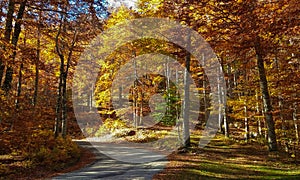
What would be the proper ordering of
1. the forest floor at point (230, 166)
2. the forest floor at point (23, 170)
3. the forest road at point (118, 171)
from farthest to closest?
the forest floor at point (23, 170) → the forest road at point (118, 171) → the forest floor at point (230, 166)

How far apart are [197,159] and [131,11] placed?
1155 centimetres

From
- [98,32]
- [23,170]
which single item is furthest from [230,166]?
[98,32]

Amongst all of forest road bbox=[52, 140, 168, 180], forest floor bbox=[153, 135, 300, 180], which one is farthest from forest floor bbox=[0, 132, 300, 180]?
forest road bbox=[52, 140, 168, 180]

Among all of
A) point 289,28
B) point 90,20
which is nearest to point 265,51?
point 289,28

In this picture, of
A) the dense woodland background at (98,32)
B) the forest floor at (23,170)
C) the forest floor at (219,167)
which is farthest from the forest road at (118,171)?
the dense woodland background at (98,32)

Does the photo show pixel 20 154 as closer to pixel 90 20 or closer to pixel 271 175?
pixel 90 20

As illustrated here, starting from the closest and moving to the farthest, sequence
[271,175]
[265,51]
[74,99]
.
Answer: [271,175] < [265,51] < [74,99]

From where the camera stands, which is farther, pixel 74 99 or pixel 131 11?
pixel 74 99

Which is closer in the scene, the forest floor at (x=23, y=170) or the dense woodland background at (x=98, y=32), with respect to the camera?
the dense woodland background at (x=98, y=32)

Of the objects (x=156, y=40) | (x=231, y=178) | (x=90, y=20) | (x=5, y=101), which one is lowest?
(x=231, y=178)

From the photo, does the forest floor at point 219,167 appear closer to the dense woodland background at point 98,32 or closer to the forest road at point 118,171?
the forest road at point 118,171

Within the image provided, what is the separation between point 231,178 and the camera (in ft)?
27.7

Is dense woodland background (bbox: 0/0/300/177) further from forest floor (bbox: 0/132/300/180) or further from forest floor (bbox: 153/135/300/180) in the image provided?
forest floor (bbox: 153/135/300/180)

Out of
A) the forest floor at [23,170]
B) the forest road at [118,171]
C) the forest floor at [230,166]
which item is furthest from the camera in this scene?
the forest floor at [23,170]
